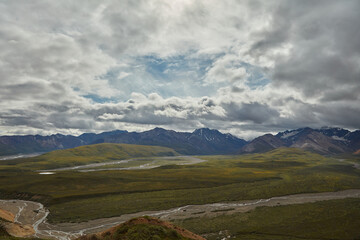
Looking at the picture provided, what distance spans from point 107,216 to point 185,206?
29843mm

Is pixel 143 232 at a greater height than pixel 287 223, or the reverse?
pixel 143 232

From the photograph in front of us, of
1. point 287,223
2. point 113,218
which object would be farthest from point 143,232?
point 287,223

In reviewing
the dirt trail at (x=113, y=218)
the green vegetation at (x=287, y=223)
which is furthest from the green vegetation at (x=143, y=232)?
the dirt trail at (x=113, y=218)

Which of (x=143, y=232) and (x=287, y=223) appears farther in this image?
(x=287, y=223)

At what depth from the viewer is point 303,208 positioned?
81062 mm

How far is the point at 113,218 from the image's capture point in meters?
75.1

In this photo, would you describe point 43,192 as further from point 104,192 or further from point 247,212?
point 247,212

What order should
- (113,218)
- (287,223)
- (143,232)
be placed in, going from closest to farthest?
(143,232) < (287,223) < (113,218)

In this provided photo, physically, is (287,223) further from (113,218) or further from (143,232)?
(113,218)

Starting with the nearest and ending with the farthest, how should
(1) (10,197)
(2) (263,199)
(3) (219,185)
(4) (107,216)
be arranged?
(4) (107,216)
(2) (263,199)
(1) (10,197)
(3) (219,185)

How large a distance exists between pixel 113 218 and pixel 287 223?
5377cm

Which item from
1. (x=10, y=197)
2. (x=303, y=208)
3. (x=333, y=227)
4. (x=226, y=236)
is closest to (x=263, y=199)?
(x=303, y=208)

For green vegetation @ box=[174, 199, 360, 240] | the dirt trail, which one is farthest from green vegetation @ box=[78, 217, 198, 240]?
the dirt trail

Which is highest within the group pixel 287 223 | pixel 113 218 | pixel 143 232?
pixel 143 232
